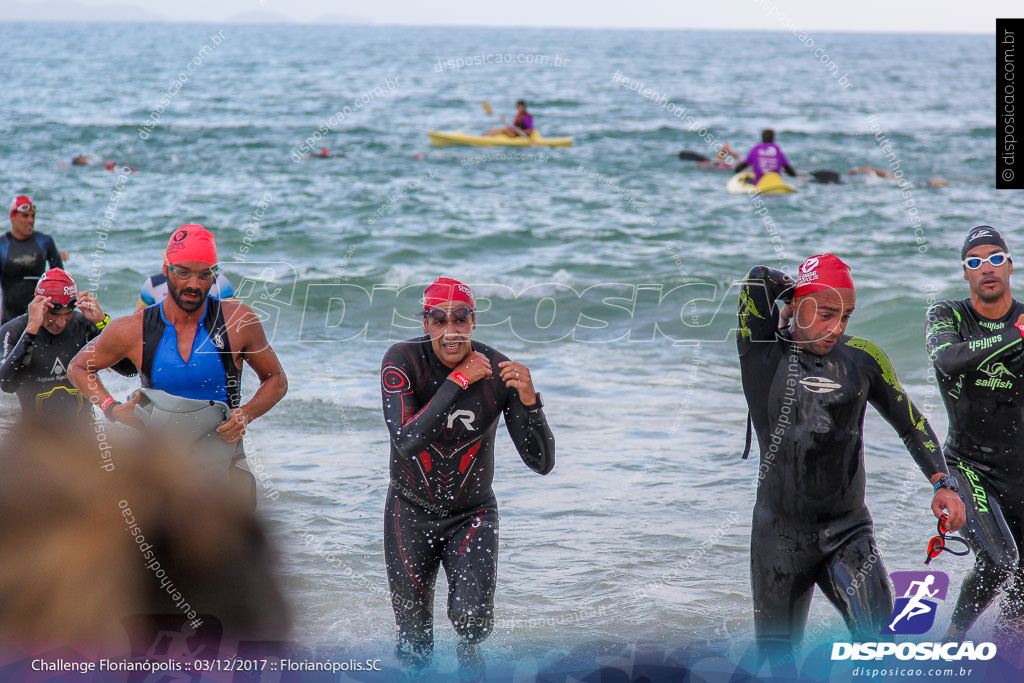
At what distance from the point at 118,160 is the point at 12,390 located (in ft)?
79.2

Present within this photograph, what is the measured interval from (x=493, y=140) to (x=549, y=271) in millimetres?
15813

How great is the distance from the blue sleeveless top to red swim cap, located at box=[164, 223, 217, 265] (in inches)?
14.1

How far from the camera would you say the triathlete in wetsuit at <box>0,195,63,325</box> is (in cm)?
879

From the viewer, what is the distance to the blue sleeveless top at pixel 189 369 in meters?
4.96

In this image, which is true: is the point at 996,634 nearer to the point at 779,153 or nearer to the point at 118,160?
the point at 779,153

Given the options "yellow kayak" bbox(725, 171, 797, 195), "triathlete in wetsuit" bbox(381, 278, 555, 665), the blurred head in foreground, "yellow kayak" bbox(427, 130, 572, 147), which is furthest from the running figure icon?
"yellow kayak" bbox(427, 130, 572, 147)

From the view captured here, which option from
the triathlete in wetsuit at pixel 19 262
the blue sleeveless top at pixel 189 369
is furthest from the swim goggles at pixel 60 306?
the triathlete in wetsuit at pixel 19 262

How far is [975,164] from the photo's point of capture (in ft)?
103

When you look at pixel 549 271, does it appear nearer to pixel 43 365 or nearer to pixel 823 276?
pixel 43 365

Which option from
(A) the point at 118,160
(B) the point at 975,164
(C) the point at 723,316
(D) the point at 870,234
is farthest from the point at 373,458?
(B) the point at 975,164

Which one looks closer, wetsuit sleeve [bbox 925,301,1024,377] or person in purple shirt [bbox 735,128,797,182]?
wetsuit sleeve [bbox 925,301,1024,377]

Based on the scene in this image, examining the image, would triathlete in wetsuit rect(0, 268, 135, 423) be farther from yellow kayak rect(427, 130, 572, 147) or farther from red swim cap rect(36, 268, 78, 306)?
yellow kayak rect(427, 130, 572, 147)

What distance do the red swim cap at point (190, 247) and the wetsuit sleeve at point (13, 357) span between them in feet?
7.88

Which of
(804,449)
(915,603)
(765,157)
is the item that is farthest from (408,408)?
(765,157)
